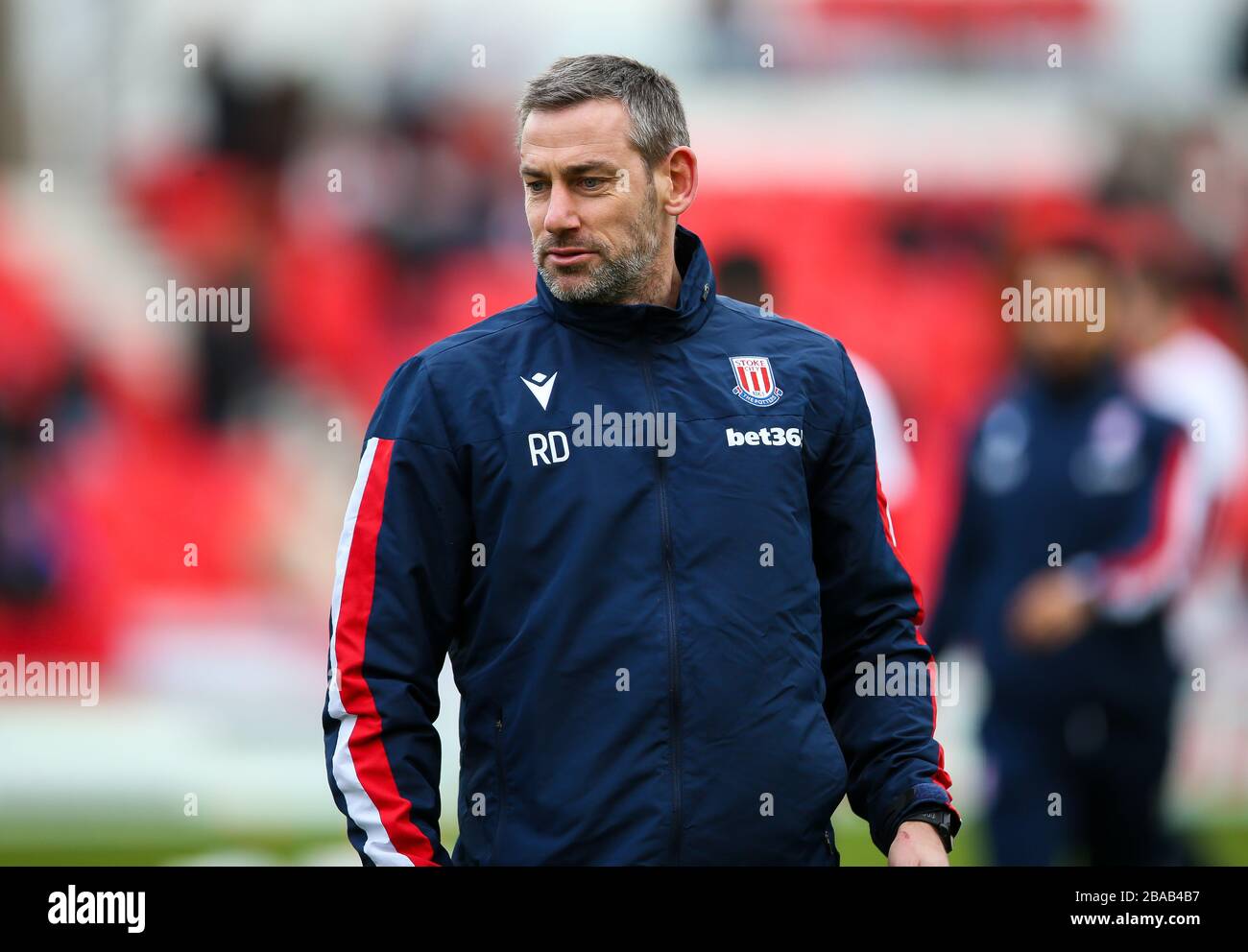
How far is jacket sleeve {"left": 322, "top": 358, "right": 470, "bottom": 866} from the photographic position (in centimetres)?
211

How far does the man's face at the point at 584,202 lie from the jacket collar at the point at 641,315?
19mm

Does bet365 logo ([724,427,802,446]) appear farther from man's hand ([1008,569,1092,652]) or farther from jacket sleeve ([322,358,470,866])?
man's hand ([1008,569,1092,652])

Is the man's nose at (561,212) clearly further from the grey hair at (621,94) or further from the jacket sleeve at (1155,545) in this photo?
the jacket sleeve at (1155,545)

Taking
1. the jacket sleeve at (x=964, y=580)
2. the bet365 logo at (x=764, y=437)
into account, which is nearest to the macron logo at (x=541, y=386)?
the bet365 logo at (x=764, y=437)

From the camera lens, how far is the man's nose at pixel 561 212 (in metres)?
2.31

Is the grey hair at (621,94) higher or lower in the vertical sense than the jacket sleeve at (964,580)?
higher

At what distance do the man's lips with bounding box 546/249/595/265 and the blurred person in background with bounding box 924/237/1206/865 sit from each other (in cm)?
291

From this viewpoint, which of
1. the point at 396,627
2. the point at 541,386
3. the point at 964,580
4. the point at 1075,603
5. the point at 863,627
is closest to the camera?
the point at 396,627

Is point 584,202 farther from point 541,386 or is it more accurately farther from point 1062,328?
point 1062,328

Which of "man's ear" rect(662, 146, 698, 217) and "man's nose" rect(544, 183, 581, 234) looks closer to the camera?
"man's nose" rect(544, 183, 581, 234)

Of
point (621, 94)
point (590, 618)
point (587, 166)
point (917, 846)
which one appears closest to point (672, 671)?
point (590, 618)

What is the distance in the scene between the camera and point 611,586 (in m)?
2.18

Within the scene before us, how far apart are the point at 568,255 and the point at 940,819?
0.89 m

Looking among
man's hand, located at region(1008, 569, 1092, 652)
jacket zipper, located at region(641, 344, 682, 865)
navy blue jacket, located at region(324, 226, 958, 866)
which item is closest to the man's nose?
navy blue jacket, located at region(324, 226, 958, 866)
